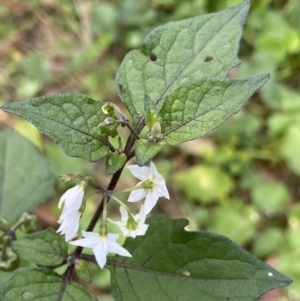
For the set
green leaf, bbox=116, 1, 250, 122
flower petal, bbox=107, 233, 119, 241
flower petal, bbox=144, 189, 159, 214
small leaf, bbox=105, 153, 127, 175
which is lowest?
flower petal, bbox=107, 233, 119, 241

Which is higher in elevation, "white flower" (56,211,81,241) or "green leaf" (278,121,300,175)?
"green leaf" (278,121,300,175)

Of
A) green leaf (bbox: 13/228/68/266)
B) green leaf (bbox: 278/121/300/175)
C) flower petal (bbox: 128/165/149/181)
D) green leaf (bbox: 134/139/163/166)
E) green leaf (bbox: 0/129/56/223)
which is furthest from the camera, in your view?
green leaf (bbox: 278/121/300/175)

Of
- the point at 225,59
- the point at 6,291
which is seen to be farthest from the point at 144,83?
the point at 6,291

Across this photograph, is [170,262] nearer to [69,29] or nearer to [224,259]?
[224,259]

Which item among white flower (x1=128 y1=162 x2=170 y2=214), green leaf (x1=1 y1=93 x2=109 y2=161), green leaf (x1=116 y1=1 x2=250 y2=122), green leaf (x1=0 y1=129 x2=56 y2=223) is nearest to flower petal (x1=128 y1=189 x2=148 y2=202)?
white flower (x1=128 y1=162 x2=170 y2=214)

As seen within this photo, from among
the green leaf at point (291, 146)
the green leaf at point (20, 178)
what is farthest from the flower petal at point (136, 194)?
the green leaf at point (291, 146)

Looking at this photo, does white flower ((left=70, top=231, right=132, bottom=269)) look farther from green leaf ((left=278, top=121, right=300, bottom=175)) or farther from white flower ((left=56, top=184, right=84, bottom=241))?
green leaf ((left=278, top=121, right=300, bottom=175))

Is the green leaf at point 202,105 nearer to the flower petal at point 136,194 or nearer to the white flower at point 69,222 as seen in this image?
the flower petal at point 136,194

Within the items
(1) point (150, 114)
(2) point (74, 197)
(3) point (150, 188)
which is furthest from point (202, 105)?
(2) point (74, 197)
